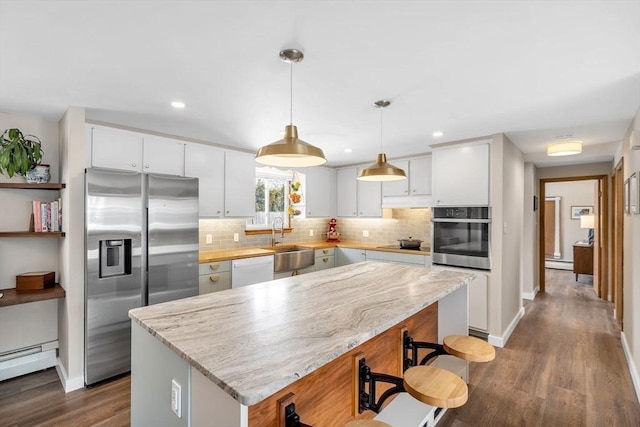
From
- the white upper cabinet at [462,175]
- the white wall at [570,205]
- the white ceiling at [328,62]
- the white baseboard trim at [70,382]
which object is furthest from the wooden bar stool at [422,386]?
the white wall at [570,205]

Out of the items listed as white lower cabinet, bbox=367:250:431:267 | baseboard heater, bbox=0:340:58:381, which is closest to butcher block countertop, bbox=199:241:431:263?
white lower cabinet, bbox=367:250:431:267

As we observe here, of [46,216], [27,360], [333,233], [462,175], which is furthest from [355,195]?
[27,360]

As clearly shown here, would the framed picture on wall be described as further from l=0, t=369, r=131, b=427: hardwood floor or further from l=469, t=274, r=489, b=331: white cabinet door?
l=0, t=369, r=131, b=427: hardwood floor

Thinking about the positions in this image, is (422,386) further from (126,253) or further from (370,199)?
(370,199)

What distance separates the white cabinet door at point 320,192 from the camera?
528 cm

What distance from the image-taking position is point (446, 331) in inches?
98.3

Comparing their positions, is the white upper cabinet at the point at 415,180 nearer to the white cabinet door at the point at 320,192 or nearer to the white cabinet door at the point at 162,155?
the white cabinet door at the point at 320,192

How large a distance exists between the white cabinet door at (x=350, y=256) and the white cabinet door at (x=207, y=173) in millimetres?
2082

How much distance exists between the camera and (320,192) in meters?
5.46

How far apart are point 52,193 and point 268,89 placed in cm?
248

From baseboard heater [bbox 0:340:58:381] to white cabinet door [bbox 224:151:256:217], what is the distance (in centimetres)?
218

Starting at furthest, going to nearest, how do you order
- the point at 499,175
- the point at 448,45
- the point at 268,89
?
the point at 499,175 → the point at 268,89 → the point at 448,45

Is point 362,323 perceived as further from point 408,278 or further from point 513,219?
point 513,219

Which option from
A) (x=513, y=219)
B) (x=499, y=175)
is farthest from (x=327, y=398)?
(x=513, y=219)
